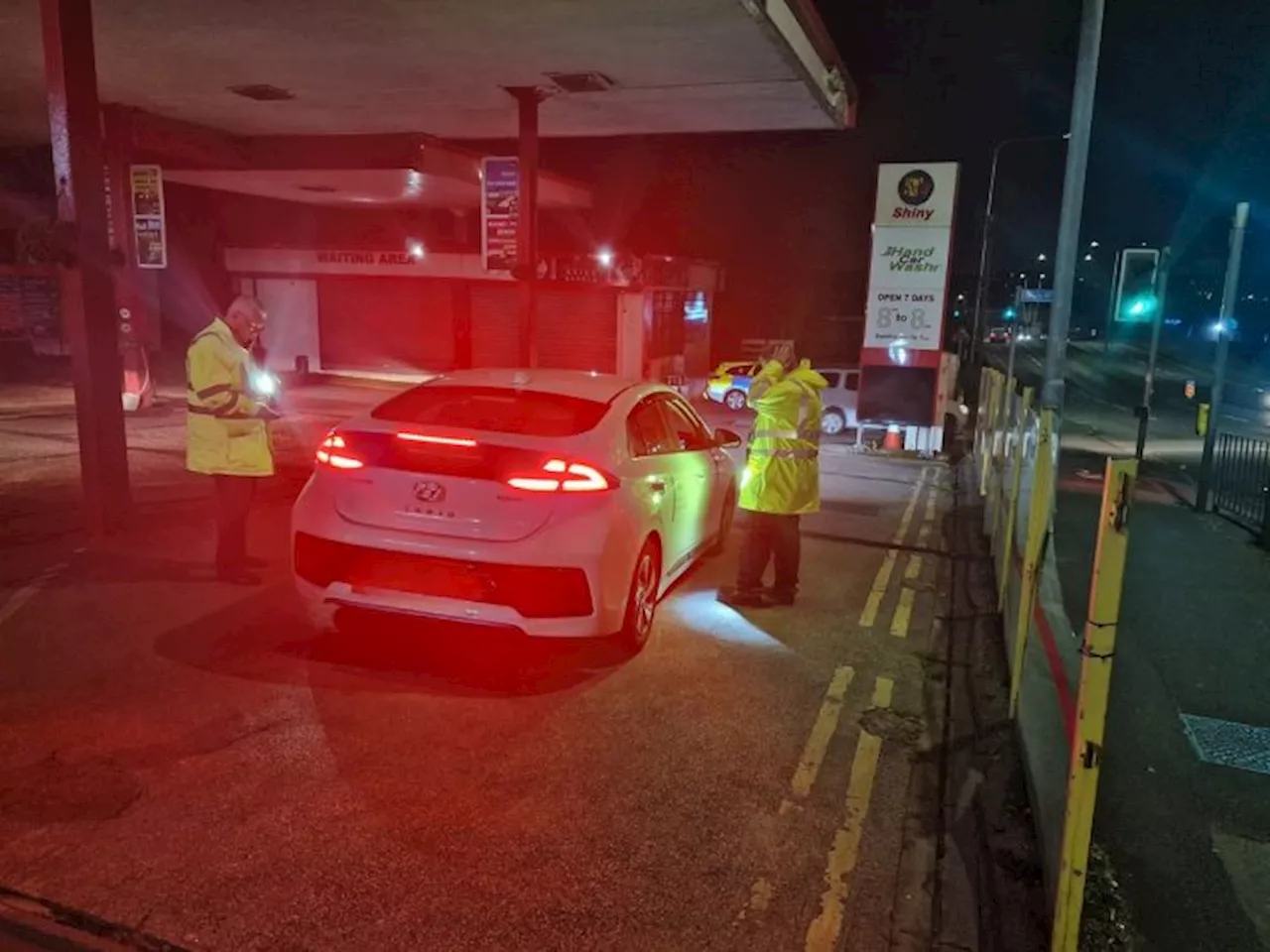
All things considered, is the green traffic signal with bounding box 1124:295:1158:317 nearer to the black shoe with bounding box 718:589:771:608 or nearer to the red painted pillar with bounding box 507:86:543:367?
the red painted pillar with bounding box 507:86:543:367

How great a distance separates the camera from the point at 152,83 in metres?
12.2

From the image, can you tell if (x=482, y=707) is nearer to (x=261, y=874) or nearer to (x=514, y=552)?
(x=514, y=552)

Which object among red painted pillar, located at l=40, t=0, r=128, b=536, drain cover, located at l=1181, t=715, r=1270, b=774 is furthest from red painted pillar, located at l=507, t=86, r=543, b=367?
drain cover, located at l=1181, t=715, r=1270, b=774

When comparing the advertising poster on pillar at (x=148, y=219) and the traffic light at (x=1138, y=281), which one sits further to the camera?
the advertising poster on pillar at (x=148, y=219)

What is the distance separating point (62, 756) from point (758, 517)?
4.46 m

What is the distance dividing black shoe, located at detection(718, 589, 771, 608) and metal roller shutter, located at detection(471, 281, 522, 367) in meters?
19.9

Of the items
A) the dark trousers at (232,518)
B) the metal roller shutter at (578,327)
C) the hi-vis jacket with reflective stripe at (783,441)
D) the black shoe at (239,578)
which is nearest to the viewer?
the hi-vis jacket with reflective stripe at (783,441)

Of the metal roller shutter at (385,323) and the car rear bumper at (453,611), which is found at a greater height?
the metal roller shutter at (385,323)

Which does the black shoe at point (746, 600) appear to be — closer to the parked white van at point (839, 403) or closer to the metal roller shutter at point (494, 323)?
the parked white van at point (839, 403)

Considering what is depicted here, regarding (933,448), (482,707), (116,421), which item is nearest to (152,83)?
(116,421)

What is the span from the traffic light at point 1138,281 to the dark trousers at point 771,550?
8.26 meters

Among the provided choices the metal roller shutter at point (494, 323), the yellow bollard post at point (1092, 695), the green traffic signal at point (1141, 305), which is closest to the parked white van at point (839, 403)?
the green traffic signal at point (1141, 305)

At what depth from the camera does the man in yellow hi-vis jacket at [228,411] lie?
6.48 metres

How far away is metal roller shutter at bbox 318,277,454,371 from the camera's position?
2714 cm
